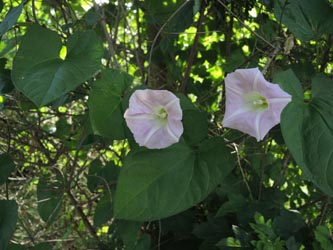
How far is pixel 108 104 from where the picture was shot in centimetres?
104

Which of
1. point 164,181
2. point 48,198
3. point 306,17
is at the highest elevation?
point 306,17

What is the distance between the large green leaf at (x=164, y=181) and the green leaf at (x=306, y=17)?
0.29 meters

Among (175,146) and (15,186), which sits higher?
(175,146)

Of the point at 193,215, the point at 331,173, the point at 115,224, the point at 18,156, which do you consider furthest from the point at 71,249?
the point at 331,173

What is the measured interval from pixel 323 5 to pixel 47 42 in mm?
580

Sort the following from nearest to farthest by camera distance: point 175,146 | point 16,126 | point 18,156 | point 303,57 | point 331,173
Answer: point 331,173 < point 175,146 < point 303,57 < point 16,126 < point 18,156

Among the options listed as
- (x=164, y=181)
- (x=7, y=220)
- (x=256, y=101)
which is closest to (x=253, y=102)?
(x=256, y=101)

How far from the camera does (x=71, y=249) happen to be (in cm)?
141

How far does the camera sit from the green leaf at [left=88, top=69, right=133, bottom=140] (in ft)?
3.37

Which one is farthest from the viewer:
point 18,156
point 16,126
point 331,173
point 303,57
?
point 18,156

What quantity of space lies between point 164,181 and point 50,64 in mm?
325

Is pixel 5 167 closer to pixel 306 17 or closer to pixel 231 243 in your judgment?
pixel 231 243

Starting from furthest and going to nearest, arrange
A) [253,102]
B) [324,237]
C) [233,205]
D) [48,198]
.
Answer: [48,198], [233,205], [324,237], [253,102]

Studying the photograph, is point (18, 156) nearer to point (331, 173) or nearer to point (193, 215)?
point (193, 215)
